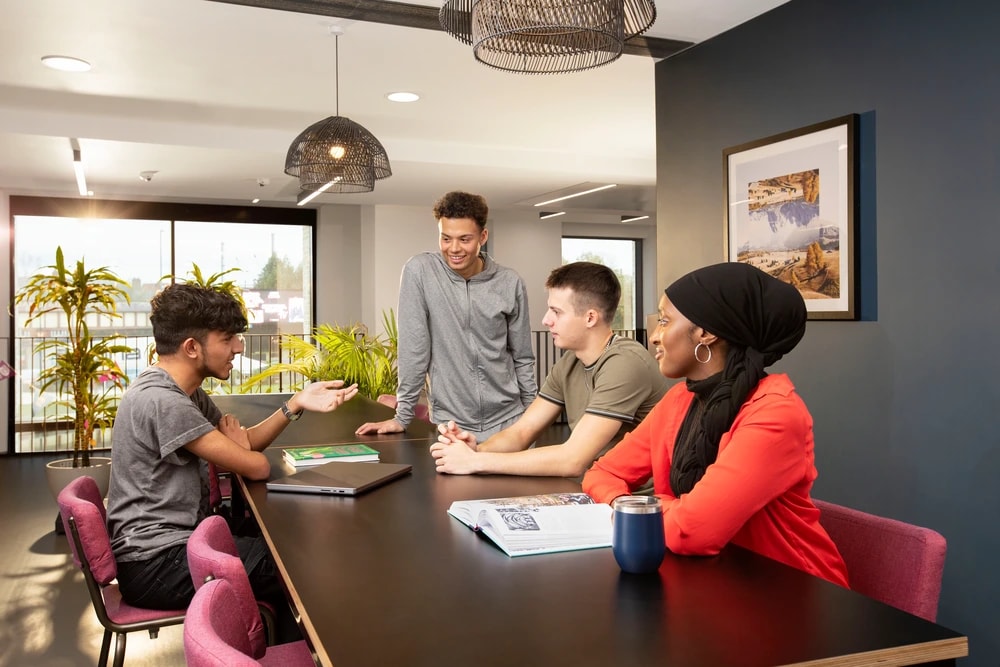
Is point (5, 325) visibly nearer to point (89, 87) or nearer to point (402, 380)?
point (89, 87)

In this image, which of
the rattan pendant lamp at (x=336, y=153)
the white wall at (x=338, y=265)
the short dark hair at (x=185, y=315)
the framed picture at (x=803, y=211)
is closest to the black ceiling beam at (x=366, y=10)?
the rattan pendant lamp at (x=336, y=153)

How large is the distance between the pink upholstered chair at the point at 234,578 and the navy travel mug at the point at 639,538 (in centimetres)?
61

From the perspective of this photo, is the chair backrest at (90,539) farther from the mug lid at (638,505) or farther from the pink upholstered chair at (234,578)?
the mug lid at (638,505)

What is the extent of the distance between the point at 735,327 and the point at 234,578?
3.48 ft

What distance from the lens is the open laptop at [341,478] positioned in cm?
Answer: 198

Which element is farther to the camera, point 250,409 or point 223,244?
point 223,244

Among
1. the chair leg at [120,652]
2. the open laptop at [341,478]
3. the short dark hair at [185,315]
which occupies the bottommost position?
the chair leg at [120,652]

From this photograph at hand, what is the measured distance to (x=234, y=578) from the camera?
1.49m

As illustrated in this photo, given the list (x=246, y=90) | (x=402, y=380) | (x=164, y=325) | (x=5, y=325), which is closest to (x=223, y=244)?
(x=5, y=325)

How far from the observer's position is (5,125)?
5.34 m

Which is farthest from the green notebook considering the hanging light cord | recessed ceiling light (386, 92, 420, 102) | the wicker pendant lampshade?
recessed ceiling light (386, 92, 420, 102)

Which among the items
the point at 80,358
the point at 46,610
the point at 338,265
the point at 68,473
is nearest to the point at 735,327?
the point at 46,610

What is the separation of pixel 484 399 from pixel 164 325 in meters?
1.21

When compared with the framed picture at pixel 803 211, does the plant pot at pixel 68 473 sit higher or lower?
lower
